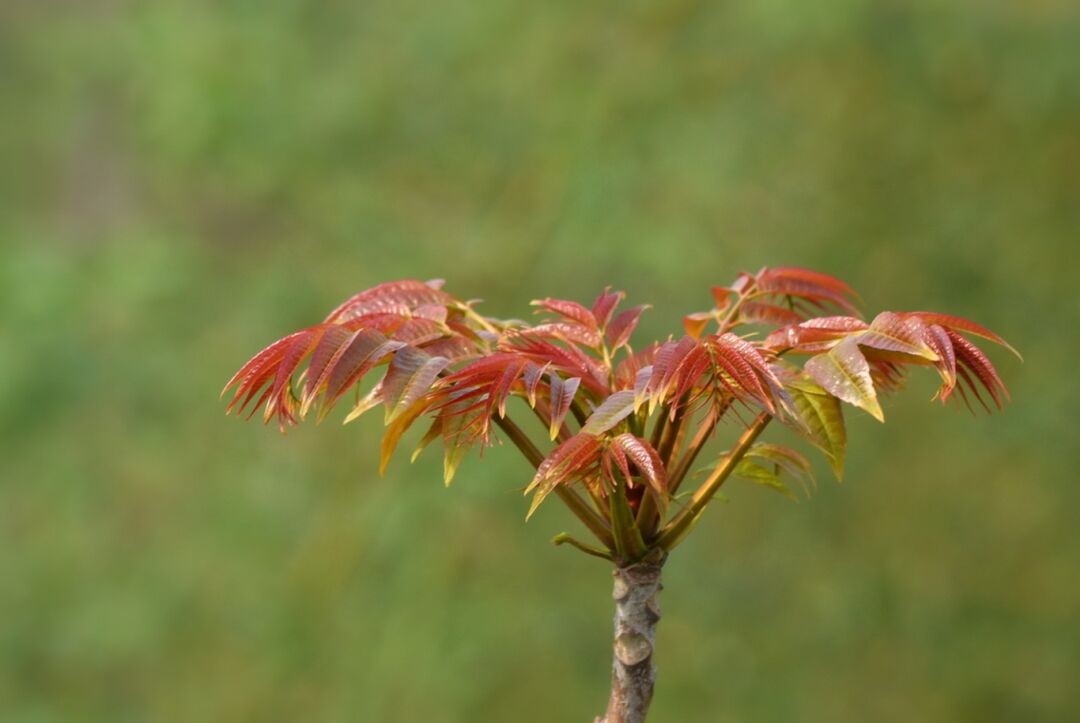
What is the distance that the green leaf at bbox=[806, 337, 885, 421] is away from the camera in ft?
2.54

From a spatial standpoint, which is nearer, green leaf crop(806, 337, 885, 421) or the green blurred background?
green leaf crop(806, 337, 885, 421)

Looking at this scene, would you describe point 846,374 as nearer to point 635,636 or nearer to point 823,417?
point 823,417

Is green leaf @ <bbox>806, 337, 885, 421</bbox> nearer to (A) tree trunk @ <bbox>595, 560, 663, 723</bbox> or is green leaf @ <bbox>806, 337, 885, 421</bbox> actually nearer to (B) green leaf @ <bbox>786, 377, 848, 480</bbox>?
(B) green leaf @ <bbox>786, 377, 848, 480</bbox>

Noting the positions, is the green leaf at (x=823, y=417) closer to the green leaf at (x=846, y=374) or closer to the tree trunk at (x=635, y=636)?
the green leaf at (x=846, y=374)

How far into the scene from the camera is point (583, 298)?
2.77 m

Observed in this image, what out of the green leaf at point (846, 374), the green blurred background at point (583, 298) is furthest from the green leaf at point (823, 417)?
the green blurred background at point (583, 298)

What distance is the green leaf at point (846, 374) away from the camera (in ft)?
2.54

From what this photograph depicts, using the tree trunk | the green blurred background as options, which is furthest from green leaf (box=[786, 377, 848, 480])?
the green blurred background

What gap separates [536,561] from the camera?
2758 mm

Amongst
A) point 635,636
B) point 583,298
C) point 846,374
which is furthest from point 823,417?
point 583,298

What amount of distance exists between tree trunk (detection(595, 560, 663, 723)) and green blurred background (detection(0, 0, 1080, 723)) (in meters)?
1.78

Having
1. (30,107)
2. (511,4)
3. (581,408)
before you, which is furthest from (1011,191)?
(30,107)

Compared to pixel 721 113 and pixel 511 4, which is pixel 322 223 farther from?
pixel 721 113

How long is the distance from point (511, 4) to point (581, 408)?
6.93 ft
